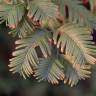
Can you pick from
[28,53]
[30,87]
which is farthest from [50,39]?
[30,87]

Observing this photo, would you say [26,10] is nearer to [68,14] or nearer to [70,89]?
[68,14]

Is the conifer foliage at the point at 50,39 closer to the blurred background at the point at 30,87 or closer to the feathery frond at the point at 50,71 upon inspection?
the feathery frond at the point at 50,71

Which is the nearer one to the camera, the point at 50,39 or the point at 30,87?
the point at 50,39

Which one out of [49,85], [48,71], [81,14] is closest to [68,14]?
[81,14]

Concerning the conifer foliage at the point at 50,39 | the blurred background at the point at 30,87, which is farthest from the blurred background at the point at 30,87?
the conifer foliage at the point at 50,39

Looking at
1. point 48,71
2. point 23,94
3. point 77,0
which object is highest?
point 77,0

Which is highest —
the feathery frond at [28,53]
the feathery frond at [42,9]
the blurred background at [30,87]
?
the feathery frond at [42,9]

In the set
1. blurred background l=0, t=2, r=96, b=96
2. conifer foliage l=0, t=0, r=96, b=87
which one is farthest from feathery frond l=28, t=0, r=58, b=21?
blurred background l=0, t=2, r=96, b=96

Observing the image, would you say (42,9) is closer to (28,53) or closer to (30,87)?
(28,53)
